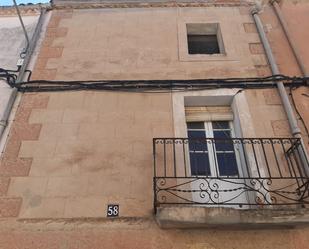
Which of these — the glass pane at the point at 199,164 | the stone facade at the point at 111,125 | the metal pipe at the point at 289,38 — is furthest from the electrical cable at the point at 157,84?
the glass pane at the point at 199,164

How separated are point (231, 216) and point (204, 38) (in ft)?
13.3

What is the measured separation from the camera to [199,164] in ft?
16.8

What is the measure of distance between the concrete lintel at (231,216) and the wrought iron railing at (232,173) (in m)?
0.23

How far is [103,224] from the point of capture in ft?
14.1

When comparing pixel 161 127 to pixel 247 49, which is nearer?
pixel 161 127

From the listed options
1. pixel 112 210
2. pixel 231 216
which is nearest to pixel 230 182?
pixel 231 216

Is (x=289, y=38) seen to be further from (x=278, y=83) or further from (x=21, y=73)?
(x=21, y=73)

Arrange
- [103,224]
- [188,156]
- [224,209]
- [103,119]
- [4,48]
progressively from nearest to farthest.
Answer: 1. [224,209]
2. [103,224]
3. [188,156]
4. [103,119]
5. [4,48]

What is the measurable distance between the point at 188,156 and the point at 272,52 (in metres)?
2.64

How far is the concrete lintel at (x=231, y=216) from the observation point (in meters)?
4.00

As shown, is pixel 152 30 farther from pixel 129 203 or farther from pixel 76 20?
pixel 129 203

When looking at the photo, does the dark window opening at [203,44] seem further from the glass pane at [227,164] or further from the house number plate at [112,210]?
the house number plate at [112,210]

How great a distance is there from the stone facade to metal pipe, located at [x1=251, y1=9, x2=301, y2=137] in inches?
4.0

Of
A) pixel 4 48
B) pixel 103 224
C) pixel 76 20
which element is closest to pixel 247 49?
pixel 76 20
